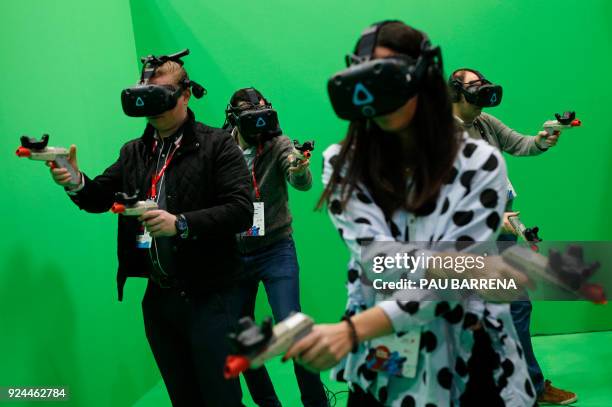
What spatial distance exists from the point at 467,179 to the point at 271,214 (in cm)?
192

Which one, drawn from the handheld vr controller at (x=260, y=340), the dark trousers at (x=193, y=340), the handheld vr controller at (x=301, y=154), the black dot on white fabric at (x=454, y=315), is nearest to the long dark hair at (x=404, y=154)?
the black dot on white fabric at (x=454, y=315)

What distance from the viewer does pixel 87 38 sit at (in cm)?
354

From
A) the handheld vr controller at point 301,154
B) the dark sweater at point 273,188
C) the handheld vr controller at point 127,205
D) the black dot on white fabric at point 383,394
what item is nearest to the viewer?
the black dot on white fabric at point 383,394

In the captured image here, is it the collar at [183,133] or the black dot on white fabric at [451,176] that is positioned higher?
the collar at [183,133]

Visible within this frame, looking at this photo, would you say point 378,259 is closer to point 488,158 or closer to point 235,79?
point 488,158

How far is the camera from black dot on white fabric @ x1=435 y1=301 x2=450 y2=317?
139 centimetres

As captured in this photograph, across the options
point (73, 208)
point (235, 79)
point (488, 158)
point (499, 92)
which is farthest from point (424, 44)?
point (235, 79)

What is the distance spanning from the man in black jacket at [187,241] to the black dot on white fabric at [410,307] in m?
1.11

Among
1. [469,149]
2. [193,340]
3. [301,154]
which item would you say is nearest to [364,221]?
[469,149]

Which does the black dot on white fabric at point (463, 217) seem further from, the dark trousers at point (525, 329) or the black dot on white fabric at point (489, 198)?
the dark trousers at point (525, 329)

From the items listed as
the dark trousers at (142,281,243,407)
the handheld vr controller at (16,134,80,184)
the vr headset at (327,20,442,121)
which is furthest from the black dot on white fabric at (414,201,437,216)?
the handheld vr controller at (16,134,80,184)

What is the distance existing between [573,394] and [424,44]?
266 cm

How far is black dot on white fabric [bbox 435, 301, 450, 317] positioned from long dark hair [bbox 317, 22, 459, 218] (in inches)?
7.8

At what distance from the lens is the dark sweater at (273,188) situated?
3238 millimetres
